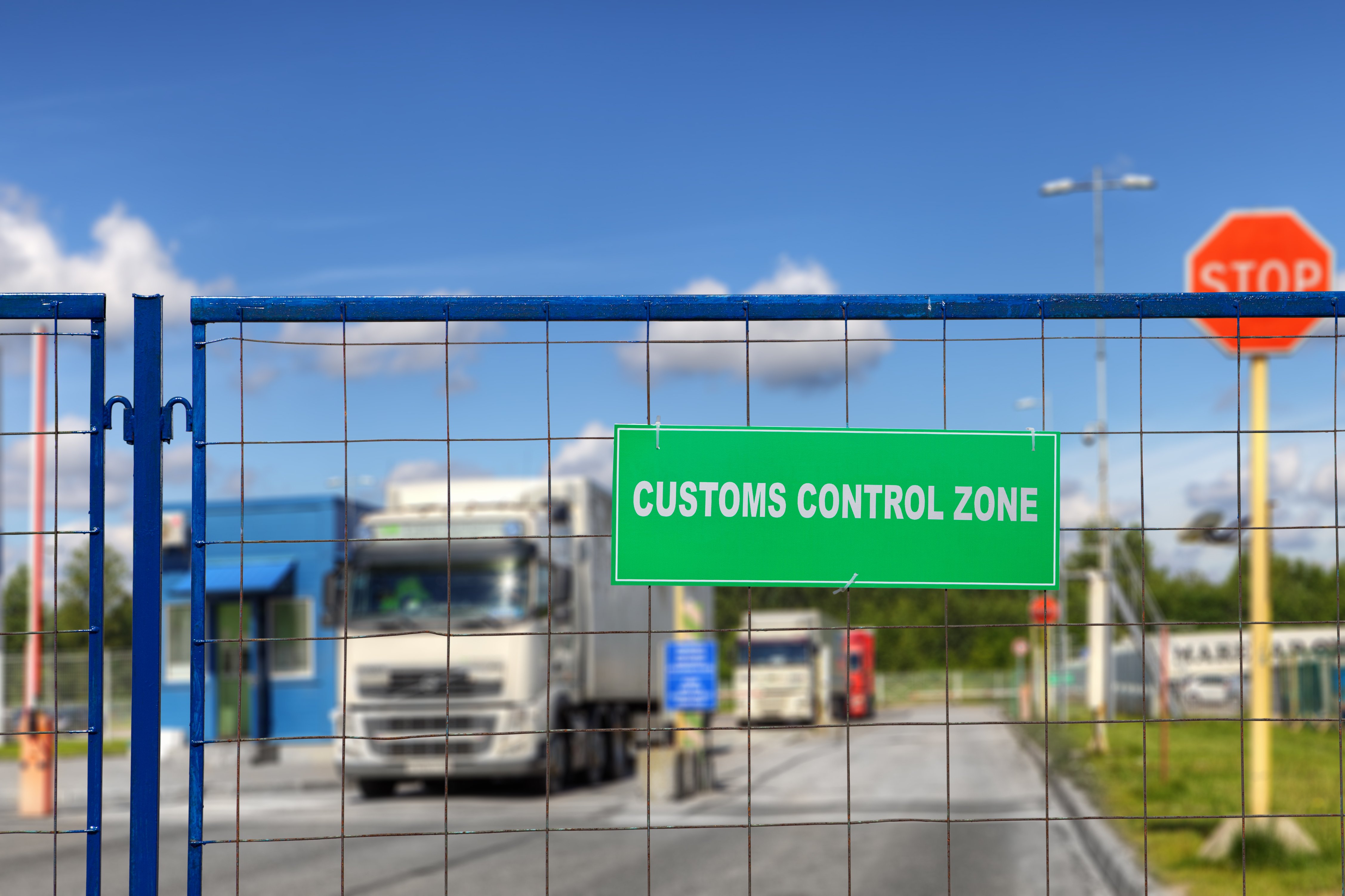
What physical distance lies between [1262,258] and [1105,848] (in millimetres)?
4610

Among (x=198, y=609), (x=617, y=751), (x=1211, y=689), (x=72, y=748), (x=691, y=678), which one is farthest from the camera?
(x=1211, y=689)

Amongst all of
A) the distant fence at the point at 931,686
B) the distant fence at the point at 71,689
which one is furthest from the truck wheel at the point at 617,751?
the distant fence at the point at 931,686

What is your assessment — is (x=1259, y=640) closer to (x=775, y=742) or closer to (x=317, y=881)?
(x=317, y=881)

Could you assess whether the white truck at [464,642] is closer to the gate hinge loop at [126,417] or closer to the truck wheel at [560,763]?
the truck wheel at [560,763]

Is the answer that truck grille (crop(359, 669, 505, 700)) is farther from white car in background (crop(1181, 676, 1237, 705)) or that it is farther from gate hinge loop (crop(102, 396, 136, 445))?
white car in background (crop(1181, 676, 1237, 705))

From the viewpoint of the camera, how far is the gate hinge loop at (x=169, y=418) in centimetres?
362

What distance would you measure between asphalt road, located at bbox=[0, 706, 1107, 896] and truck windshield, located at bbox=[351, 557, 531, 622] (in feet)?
7.72

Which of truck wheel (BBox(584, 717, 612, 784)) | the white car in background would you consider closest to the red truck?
the white car in background

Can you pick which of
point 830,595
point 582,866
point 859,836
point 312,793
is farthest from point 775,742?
point 830,595

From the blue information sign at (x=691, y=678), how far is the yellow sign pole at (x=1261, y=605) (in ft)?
28.4

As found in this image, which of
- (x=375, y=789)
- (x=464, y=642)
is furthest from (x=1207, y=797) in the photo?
(x=375, y=789)

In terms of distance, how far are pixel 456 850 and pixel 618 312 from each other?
9.43 metres

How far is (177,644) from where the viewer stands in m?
28.8

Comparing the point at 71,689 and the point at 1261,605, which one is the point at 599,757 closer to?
the point at 1261,605
